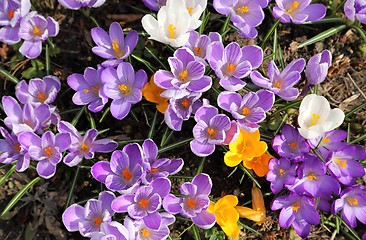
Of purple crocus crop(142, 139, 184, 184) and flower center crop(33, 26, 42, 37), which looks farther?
flower center crop(33, 26, 42, 37)

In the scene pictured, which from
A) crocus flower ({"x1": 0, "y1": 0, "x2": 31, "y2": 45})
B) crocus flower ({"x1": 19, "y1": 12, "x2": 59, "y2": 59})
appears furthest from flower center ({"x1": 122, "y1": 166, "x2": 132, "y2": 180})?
crocus flower ({"x1": 0, "y1": 0, "x2": 31, "y2": 45})

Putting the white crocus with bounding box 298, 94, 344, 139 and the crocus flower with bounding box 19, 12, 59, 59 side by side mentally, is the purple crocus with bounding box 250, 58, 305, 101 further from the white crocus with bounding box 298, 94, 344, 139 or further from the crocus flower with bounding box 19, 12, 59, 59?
the crocus flower with bounding box 19, 12, 59, 59

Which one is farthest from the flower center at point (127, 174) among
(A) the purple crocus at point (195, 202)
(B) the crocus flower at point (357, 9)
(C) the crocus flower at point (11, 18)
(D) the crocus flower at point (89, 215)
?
(B) the crocus flower at point (357, 9)

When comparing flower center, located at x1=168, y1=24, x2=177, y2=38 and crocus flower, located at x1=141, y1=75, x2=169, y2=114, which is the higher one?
flower center, located at x1=168, y1=24, x2=177, y2=38

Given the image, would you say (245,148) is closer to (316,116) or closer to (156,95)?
(316,116)

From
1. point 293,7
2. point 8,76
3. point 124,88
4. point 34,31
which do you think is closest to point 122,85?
point 124,88

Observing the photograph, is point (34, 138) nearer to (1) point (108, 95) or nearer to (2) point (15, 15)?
(1) point (108, 95)

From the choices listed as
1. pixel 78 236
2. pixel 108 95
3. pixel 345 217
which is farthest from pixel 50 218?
pixel 345 217
